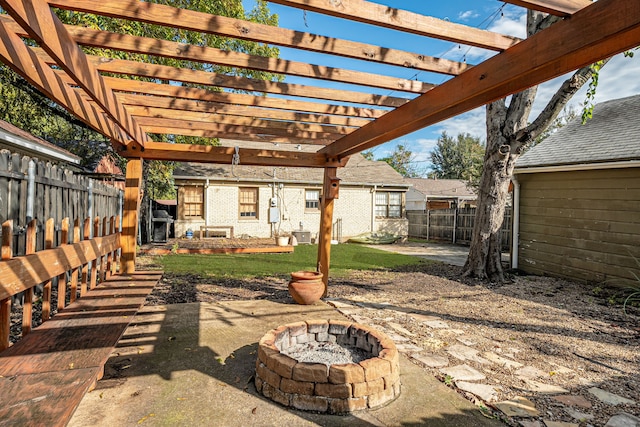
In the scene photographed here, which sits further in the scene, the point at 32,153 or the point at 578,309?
the point at 32,153

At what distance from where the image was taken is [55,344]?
2.10 m

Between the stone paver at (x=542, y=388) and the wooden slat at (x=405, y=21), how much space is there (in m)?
2.84

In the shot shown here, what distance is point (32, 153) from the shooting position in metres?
8.30

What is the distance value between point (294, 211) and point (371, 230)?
4.11 meters

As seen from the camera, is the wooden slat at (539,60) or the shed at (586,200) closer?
the wooden slat at (539,60)

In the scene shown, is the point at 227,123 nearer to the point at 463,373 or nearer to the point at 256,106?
the point at 256,106

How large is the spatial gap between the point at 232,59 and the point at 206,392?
272 cm

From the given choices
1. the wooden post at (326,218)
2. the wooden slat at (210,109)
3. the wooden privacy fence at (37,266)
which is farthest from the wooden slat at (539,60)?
the wooden privacy fence at (37,266)

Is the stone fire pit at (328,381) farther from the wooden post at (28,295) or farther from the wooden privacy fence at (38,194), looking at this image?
the wooden privacy fence at (38,194)

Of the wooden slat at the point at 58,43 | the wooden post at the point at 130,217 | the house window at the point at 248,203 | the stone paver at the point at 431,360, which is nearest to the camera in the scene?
the wooden slat at the point at 58,43

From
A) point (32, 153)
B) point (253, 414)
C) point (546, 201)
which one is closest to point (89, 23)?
point (32, 153)

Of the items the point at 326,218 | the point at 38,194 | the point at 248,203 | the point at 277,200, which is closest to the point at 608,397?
the point at 326,218

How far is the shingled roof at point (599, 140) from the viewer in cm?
723

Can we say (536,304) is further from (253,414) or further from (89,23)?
(89,23)
